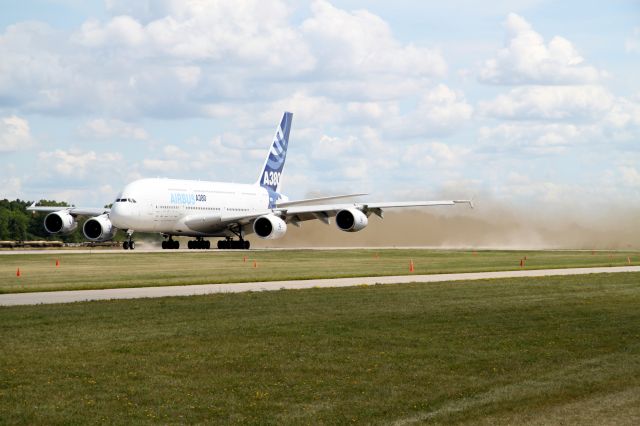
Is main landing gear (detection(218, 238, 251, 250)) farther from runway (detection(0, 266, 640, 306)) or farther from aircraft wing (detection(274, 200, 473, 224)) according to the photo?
runway (detection(0, 266, 640, 306))

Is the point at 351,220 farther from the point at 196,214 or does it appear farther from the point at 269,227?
the point at 196,214

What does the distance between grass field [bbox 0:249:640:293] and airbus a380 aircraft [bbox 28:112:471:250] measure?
5.55 m

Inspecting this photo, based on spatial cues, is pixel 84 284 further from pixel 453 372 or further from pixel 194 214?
pixel 194 214

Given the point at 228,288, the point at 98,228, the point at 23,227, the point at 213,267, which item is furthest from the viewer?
the point at 23,227

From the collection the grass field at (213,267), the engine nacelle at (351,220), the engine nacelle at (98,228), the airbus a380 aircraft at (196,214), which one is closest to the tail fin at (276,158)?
the airbus a380 aircraft at (196,214)

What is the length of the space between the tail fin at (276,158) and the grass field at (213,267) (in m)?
20.5

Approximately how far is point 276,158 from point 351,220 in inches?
810

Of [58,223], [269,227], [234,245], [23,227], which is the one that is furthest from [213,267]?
[23,227]

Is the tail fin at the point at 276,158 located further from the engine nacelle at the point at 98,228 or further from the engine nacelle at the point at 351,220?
the engine nacelle at the point at 98,228

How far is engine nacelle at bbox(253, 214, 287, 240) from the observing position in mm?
71375

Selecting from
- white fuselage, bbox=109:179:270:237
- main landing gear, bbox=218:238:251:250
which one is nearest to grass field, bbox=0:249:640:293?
white fuselage, bbox=109:179:270:237

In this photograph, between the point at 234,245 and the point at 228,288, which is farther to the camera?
the point at 234,245

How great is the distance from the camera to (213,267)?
49.3 meters

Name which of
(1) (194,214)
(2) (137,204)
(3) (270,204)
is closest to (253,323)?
(2) (137,204)
